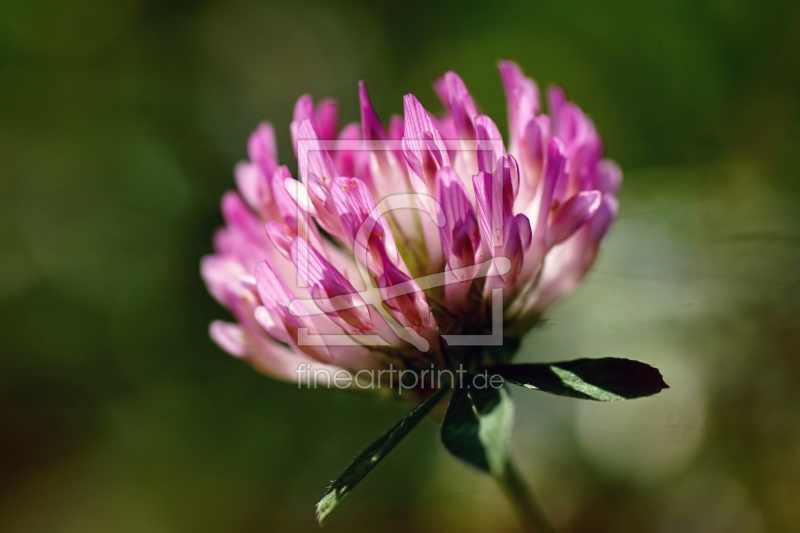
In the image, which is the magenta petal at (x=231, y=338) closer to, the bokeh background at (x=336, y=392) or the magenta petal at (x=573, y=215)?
the bokeh background at (x=336, y=392)

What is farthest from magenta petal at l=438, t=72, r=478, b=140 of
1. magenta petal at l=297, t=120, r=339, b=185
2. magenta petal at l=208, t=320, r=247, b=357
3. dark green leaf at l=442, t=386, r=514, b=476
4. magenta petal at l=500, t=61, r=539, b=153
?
magenta petal at l=208, t=320, r=247, b=357

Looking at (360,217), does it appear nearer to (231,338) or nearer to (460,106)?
(460,106)

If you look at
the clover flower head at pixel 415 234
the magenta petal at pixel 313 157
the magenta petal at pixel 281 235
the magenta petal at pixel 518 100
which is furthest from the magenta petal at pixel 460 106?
the magenta petal at pixel 281 235

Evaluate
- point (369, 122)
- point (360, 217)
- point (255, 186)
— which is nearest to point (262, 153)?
point (255, 186)

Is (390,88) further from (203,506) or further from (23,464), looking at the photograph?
(23,464)

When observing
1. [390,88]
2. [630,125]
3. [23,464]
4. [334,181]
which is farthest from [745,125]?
[23,464]

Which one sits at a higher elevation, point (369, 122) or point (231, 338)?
point (369, 122)

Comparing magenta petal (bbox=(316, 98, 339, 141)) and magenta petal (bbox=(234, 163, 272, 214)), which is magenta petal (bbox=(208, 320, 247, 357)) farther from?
magenta petal (bbox=(316, 98, 339, 141))
